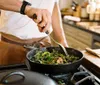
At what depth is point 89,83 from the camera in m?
0.80

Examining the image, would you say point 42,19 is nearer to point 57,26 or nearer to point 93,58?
point 93,58

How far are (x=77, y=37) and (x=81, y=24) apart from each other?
164 mm

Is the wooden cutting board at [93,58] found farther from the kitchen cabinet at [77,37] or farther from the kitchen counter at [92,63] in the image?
the kitchen cabinet at [77,37]

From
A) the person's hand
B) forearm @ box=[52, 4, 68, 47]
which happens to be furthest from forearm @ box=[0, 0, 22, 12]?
forearm @ box=[52, 4, 68, 47]

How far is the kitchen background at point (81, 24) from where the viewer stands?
2.14 meters

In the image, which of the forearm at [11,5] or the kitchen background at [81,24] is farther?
the kitchen background at [81,24]

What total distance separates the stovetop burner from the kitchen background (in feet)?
3.94

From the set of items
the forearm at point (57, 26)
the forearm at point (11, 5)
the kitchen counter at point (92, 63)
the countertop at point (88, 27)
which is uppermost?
the forearm at point (11, 5)

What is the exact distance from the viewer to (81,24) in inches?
93.3

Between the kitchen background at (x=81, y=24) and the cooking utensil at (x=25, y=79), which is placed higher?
the cooking utensil at (x=25, y=79)

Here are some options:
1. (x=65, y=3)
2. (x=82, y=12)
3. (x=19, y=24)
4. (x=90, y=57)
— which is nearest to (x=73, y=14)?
(x=82, y=12)

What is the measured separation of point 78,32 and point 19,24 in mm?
1175

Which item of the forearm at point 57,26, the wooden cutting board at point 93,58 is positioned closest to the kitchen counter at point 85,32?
the forearm at point 57,26

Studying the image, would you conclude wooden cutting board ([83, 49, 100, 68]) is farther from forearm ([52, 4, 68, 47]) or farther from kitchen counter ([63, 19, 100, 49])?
kitchen counter ([63, 19, 100, 49])
